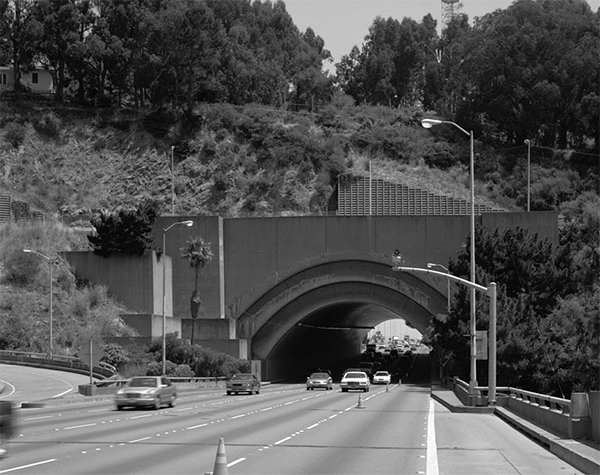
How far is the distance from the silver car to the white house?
91.0m

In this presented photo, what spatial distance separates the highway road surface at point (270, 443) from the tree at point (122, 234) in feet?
143

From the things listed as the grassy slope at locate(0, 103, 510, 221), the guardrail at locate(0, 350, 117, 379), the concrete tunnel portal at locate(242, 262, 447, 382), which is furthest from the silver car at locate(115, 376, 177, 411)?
the grassy slope at locate(0, 103, 510, 221)

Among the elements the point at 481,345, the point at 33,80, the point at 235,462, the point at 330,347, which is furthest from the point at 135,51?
the point at 235,462

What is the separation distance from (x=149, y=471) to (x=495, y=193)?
9864 centimetres

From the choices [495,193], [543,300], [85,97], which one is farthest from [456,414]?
[85,97]

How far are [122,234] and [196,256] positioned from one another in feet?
20.9

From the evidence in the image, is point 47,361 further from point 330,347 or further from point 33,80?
point 33,80

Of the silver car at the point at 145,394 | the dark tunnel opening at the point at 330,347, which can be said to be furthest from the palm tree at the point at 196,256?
the silver car at the point at 145,394

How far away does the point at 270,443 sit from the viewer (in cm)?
2570

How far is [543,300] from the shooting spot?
7519 centimetres

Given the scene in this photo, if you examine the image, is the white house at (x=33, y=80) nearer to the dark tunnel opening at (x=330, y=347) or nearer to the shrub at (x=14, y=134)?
the shrub at (x=14, y=134)

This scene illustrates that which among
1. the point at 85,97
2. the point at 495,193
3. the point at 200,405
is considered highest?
the point at 85,97

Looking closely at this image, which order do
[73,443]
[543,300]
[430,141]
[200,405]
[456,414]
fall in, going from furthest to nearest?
1. [430,141]
2. [543,300]
3. [200,405]
4. [456,414]
5. [73,443]

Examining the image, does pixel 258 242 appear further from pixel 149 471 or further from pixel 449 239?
pixel 149 471
